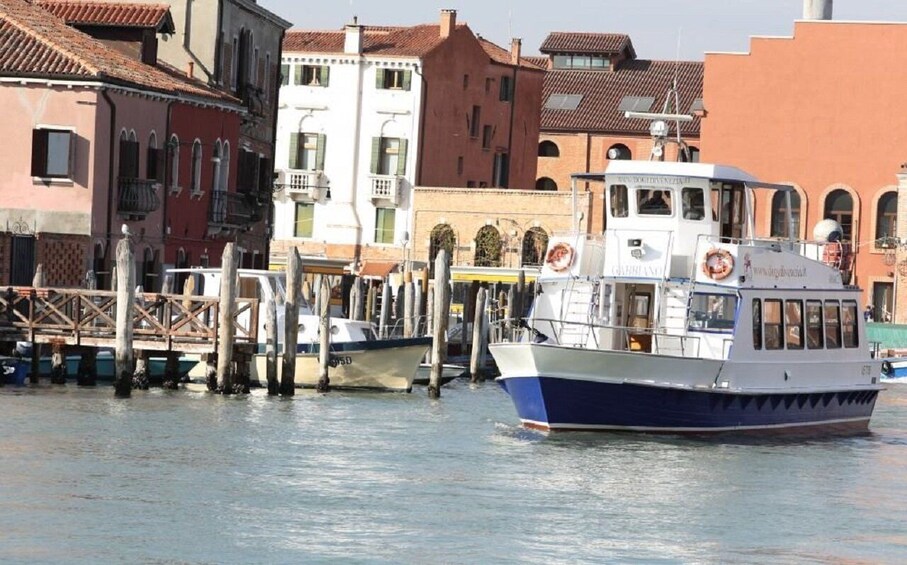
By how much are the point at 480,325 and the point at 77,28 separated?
10.8 meters

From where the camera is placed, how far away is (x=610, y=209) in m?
31.2

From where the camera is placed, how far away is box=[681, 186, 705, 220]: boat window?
101ft

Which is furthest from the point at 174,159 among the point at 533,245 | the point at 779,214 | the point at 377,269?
the point at 533,245

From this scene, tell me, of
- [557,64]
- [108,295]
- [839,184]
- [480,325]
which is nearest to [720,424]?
[108,295]

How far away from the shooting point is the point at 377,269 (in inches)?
2746

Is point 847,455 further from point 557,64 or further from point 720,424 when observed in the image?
point 557,64

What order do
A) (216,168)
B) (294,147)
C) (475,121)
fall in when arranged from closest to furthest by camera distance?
(216,168) < (294,147) < (475,121)

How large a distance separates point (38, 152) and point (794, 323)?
633 inches

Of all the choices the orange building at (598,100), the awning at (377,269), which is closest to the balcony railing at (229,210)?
the awning at (377,269)

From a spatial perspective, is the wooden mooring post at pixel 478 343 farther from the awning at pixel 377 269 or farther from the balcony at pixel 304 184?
the balcony at pixel 304 184

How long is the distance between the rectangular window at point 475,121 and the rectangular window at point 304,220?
7.08m

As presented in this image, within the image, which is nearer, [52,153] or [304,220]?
[52,153]

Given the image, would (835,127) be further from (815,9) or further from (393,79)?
(393,79)

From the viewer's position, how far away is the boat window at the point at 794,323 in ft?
100
